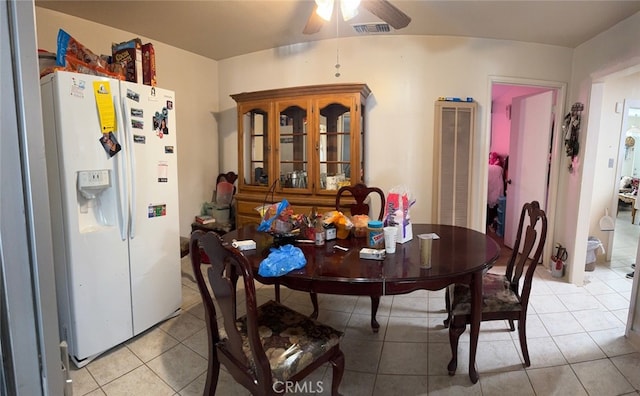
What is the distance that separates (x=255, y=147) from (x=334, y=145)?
0.93 metres

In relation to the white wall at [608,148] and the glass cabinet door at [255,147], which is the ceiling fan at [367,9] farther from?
the white wall at [608,148]

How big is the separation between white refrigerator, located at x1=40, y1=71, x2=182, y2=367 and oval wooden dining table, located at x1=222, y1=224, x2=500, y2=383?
0.69m

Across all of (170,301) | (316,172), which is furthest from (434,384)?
(316,172)

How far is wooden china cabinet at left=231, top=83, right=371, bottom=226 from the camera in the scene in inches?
126

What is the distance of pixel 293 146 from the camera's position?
345 cm

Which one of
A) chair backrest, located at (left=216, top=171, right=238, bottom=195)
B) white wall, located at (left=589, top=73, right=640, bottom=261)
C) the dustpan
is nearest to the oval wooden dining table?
chair backrest, located at (left=216, top=171, right=238, bottom=195)

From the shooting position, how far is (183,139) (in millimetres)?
3734

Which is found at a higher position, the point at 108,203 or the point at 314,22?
the point at 314,22

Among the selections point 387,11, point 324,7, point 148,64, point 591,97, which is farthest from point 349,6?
point 591,97

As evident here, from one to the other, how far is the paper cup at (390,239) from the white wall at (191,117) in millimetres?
2806

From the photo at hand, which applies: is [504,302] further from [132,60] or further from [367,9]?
[132,60]

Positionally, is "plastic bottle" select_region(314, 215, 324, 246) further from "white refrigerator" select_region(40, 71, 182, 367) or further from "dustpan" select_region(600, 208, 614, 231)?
"dustpan" select_region(600, 208, 614, 231)

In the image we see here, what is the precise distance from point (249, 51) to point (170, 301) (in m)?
2.79

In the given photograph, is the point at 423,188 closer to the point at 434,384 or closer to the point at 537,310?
the point at 537,310
